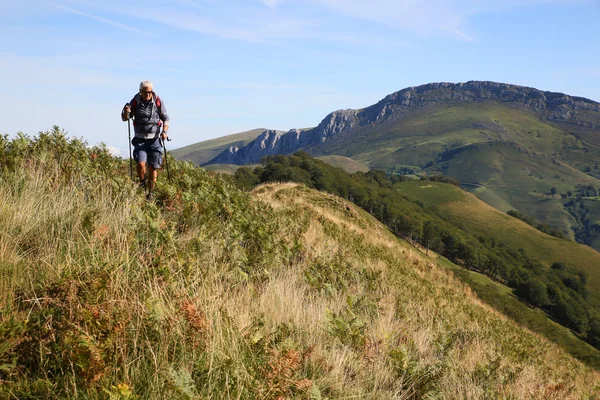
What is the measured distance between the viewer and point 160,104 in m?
8.97

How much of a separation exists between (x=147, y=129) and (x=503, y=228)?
5793 inches

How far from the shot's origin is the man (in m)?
8.73

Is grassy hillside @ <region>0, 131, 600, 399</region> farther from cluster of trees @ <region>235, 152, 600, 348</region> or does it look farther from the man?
cluster of trees @ <region>235, 152, 600, 348</region>

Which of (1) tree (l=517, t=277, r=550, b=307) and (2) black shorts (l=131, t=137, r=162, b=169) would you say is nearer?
(2) black shorts (l=131, t=137, r=162, b=169)

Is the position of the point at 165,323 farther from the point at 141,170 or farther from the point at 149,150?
the point at 149,150

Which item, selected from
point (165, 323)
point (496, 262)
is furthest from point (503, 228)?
point (165, 323)

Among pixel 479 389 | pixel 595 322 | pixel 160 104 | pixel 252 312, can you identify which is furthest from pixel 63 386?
pixel 595 322

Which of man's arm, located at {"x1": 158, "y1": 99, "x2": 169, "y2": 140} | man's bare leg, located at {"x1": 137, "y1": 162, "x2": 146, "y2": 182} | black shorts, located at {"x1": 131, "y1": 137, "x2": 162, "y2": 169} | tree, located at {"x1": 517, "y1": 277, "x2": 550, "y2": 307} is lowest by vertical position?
tree, located at {"x1": 517, "y1": 277, "x2": 550, "y2": 307}

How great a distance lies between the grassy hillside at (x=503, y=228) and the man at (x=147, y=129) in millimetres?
124973

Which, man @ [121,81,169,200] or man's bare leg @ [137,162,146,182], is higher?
man @ [121,81,169,200]

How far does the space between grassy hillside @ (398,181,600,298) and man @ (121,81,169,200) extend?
125 meters

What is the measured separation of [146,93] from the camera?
866 cm

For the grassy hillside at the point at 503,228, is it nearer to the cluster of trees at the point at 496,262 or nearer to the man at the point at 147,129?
the cluster of trees at the point at 496,262

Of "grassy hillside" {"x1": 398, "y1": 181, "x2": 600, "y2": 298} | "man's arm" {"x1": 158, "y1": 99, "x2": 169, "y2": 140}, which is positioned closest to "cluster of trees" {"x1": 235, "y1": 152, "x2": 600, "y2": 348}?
"grassy hillside" {"x1": 398, "y1": 181, "x2": 600, "y2": 298}
